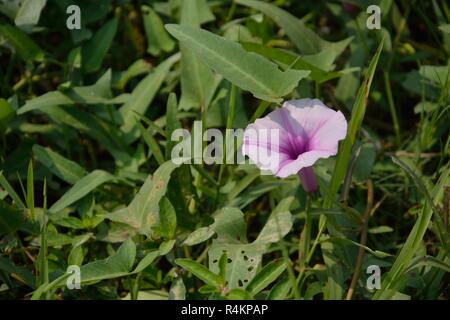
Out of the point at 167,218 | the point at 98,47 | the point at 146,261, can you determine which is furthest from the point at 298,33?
the point at 146,261

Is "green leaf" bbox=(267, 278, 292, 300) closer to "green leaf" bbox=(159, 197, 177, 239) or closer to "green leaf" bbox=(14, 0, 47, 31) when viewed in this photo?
"green leaf" bbox=(159, 197, 177, 239)

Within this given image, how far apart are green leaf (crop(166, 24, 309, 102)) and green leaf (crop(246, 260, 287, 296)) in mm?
303

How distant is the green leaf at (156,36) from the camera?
6.08 ft

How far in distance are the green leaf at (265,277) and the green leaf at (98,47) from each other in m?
0.77

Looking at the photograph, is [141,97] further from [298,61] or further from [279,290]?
[279,290]

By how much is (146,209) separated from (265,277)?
0.27 metres

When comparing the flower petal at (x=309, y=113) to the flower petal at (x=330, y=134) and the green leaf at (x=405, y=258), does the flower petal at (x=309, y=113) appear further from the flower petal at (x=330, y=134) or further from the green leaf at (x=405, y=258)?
the green leaf at (x=405, y=258)

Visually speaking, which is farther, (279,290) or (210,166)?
(210,166)

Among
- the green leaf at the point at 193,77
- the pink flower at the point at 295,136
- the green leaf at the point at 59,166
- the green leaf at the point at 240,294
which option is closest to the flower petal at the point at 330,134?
the pink flower at the point at 295,136

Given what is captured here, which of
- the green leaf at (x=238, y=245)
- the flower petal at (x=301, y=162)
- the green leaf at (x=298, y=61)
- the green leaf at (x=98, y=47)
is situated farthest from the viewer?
the green leaf at (x=98, y=47)

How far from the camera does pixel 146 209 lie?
1.37 metres

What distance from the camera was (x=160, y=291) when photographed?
144 centimetres
